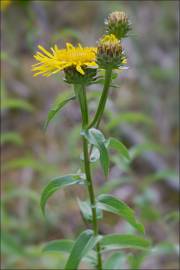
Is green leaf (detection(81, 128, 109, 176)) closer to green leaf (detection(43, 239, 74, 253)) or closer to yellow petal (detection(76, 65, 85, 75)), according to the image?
yellow petal (detection(76, 65, 85, 75))

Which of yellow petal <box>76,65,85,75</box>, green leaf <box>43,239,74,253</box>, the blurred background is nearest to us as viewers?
yellow petal <box>76,65,85,75</box>

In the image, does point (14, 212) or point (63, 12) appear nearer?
point (14, 212)

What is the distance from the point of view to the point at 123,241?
3.08 feet

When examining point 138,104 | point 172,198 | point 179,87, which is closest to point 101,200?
point 172,198

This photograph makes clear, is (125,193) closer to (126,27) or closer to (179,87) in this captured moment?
(179,87)

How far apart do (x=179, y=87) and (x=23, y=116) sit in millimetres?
928

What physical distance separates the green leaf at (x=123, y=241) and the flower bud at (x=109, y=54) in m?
0.35

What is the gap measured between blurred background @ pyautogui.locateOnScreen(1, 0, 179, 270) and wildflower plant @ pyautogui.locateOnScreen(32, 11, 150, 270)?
0.18 metres

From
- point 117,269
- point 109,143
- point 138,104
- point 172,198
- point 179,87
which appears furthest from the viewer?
point 138,104

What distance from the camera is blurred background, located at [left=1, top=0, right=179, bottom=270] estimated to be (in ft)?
4.93

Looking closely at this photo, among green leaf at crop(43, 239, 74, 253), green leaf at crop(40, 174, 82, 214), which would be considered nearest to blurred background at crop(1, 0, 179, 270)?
green leaf at crop(43, 239, 74, 253)

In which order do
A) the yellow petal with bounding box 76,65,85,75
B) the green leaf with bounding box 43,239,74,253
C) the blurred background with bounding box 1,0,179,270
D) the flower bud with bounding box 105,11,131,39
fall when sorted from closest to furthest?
the yellow petal with bounding box 76,65,85,75, the flower bud with bounding box 105,11,131,39, the green leaf with bounding box 43,239,74,253, the blurred background with bounding box 1,0,179,270

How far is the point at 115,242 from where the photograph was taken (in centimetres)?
94

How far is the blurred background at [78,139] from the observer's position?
4.93 ft
